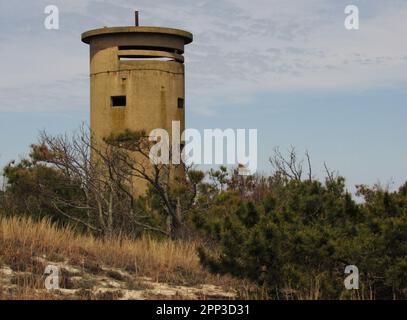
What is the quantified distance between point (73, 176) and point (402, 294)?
12.4 metres

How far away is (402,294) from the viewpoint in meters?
9.95

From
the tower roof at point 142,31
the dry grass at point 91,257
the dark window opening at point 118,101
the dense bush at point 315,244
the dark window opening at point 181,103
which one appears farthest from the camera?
the dark window opening at point 181,103

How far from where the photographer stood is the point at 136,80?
85.0 feet

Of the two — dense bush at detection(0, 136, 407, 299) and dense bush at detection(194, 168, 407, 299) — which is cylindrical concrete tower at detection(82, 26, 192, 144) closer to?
dense bush at detection(0, 136, 407, 299)

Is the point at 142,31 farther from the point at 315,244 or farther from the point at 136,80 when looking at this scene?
the point at 315,244

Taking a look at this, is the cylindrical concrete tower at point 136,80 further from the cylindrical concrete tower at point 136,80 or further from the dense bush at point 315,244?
the dense bush at point 315,244

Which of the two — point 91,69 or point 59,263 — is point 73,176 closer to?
point 91,69

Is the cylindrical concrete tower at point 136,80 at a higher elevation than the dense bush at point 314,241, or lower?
higher

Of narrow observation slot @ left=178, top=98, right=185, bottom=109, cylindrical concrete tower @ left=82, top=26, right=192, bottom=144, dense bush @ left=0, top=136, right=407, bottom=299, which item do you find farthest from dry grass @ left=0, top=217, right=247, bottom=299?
narrow observation slot @ left=178, top=98, right=185, bottom=109

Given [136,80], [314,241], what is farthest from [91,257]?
[136,80]

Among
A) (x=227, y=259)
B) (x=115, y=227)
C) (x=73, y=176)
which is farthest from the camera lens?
(x=73, y=176)

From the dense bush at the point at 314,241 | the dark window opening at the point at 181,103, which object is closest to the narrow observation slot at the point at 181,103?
the dark window opening at the point at 181,103

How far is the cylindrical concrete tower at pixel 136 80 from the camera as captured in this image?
25.8m

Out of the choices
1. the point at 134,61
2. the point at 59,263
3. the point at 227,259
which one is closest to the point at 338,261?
the point at 227,259
